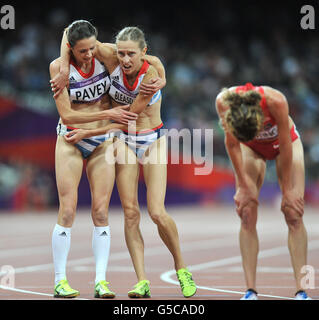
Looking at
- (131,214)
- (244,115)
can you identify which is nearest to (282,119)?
(244,115)

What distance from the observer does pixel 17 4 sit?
1029 inches

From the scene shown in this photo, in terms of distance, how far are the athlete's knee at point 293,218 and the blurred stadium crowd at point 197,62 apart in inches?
576

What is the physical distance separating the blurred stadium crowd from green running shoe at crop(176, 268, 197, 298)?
1375 centimetres

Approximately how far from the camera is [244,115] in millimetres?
5082

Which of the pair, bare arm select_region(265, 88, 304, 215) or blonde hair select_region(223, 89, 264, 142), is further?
bare arm select_region(265, 88, 304, 215)

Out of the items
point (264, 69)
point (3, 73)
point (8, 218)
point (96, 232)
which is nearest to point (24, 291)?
point (96, 232)

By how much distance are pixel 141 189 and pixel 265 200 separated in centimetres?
503

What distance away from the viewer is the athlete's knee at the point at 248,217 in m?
5.55

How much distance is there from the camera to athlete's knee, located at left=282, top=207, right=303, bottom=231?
5438 mm

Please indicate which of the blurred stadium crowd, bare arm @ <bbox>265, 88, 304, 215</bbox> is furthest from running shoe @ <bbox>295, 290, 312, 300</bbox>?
the blurred stadium crowd

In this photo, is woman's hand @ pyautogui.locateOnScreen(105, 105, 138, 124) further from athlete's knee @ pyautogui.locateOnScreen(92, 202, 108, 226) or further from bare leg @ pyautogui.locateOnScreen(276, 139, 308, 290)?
bare leg @ pyautogui.locateOnScreen(276, 139, 308, 290)

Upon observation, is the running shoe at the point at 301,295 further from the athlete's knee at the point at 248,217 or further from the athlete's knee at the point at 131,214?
the athlete's knee at the point at 131,214

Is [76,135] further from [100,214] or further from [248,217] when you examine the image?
[248,217]

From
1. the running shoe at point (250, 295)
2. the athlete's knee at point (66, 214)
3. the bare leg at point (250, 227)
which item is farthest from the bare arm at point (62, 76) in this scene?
the running shoe at point (250, 295)
